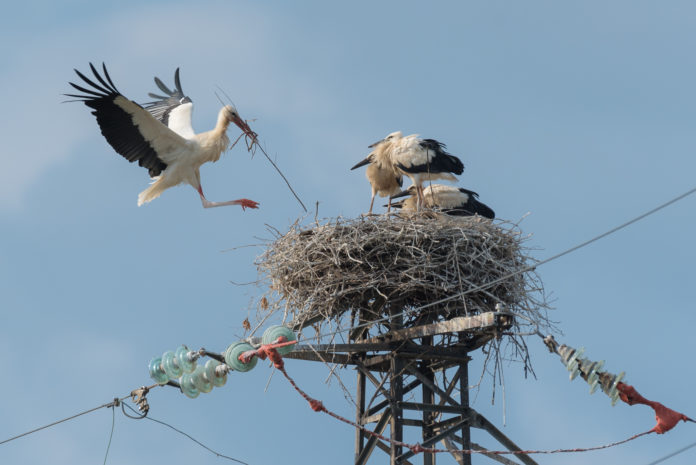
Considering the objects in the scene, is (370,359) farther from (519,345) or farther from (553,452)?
(553,452)

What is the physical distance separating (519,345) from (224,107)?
164 inches

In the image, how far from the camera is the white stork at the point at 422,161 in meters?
11.5

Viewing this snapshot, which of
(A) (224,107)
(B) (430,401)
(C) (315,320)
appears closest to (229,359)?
(C) (315,320)

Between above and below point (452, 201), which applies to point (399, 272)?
below

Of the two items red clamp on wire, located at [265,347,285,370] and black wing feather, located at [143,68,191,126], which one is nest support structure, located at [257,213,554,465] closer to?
red clamp on wire, located at [265,347,285,370]

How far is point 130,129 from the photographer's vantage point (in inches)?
420

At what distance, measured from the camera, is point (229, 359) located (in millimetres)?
7797

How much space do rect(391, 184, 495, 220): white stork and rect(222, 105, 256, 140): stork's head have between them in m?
→ 1.79

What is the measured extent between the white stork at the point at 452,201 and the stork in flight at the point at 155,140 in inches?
74.7

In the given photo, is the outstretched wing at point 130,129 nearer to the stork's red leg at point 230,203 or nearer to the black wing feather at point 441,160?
the stork's red leg at point 230,203

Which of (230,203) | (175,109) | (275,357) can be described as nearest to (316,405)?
(275,357)

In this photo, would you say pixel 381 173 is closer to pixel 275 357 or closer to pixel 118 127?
pixel 118 127

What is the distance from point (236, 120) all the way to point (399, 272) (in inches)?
125

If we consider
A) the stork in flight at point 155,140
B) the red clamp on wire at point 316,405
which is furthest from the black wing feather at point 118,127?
the red clamp on wire at point 316,405
